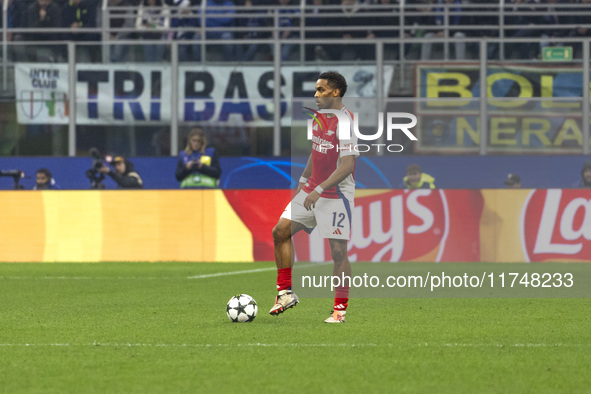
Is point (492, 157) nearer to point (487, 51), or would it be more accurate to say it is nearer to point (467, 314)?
point (487, 51)

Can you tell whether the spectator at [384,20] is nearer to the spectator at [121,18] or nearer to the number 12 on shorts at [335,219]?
the spectator at [121,18]

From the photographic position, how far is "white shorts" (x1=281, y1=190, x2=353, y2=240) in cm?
812

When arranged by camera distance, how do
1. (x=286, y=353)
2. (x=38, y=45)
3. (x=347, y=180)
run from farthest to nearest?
(x=38, y=45) < (x=347, y=180) < (x=286, y=353)

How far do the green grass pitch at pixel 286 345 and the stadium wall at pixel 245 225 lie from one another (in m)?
4.77

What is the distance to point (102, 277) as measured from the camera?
13.6 m

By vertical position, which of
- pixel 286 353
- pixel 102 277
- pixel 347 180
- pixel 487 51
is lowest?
pixel 102 277

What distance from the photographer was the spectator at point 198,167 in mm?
16558

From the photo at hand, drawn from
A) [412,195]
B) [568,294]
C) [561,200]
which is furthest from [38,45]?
[568,294]

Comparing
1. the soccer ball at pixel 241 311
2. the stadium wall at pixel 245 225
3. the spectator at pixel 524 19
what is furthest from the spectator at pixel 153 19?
the soccer ball at pixel 241 311

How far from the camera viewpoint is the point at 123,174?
55.7 ft

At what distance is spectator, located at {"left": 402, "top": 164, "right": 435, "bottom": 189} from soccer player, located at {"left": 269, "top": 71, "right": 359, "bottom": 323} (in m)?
8.00

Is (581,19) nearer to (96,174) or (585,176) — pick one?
(585,176)

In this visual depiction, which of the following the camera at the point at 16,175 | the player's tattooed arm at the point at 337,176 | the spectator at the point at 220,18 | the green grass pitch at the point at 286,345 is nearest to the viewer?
the green grass pitch at the point at 286,345

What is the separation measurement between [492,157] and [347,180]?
27.6 ft
